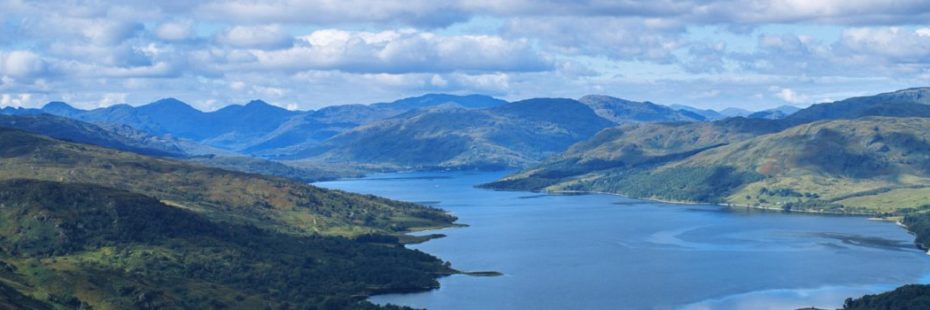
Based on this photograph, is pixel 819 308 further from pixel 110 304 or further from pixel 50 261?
pixel 50 261

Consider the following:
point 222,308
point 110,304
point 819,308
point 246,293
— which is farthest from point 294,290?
point 819,308

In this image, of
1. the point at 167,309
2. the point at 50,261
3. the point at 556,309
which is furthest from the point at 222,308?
the point at 556,309

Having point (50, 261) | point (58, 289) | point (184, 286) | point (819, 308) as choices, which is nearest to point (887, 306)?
point (819, 308)

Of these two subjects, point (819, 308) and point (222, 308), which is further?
point (819, 308)

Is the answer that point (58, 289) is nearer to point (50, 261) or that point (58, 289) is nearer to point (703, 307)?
point (50, 261)

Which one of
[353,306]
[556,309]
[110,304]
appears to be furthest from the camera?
[556,309]

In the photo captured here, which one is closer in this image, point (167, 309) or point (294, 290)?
point (167, 309)

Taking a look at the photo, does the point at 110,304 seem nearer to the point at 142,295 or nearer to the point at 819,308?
the point at 142,295

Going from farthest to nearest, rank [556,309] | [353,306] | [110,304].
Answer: [556,309], [353,306], [110,304]
